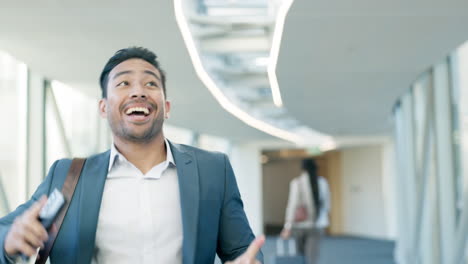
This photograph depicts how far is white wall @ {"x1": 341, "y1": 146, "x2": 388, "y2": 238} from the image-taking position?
70.7 ft

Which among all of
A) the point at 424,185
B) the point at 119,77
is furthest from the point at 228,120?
the point at 119,77

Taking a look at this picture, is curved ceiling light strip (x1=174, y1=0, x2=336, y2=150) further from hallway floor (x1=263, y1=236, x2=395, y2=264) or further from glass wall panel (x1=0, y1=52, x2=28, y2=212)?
hallway floor (x1=263, y1=236, x2=395, y2=264)

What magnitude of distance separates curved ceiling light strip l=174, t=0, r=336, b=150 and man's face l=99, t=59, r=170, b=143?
122 inches

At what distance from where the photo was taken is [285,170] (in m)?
29.4

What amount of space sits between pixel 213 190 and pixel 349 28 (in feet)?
14.7

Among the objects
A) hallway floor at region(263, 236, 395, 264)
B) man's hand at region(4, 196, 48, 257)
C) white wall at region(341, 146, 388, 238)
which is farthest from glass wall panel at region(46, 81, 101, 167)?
white wall at region(341, 146, 388, 238)

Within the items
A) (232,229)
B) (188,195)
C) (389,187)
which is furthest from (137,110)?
(389,187)

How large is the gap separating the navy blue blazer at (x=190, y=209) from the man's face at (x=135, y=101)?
0.11 m

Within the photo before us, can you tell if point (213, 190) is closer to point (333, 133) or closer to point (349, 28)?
point (349, 28)

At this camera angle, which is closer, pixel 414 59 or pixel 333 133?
pixel 414 59

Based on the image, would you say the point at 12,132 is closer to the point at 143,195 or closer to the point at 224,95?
the point at 224,95

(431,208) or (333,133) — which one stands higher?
(333,133)

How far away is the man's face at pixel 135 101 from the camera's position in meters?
2.15

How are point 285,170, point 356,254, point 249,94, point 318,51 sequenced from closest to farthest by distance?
1. point 318,51
2. point 249,94
3. point 356,254
4. point 285,170
